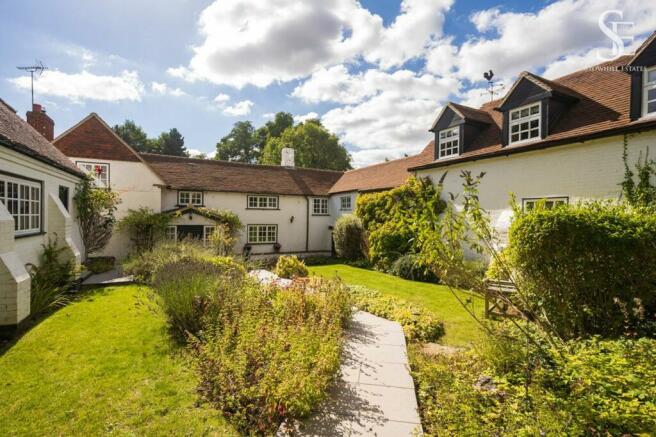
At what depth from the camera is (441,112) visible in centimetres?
1534

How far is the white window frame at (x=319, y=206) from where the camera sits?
78.8 feet

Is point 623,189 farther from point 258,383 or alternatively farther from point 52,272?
point 52,272

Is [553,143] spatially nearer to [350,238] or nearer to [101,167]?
[350,238]

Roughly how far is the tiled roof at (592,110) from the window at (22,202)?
619 inches

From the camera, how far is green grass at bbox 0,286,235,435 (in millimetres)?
3809

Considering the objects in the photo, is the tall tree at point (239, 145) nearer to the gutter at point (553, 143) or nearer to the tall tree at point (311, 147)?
the tall tree at point (311, 147)

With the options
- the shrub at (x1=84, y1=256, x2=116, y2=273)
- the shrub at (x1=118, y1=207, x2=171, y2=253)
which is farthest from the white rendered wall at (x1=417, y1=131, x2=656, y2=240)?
the shrub at (x1=118, y1=207, x2=171, y2=253)

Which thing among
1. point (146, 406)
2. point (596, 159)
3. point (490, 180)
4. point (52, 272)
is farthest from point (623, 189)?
point (52, 272)

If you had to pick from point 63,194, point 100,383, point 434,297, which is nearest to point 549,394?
point 100,383

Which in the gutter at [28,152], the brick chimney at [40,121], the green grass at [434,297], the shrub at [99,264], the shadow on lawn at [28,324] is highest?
the brick chimney at [40,121]

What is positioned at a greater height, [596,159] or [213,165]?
[213,165]

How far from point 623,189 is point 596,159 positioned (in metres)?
1.27

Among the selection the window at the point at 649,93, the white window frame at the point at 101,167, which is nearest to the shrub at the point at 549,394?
the window at the point at 649,93

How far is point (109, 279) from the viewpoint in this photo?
11.5m
